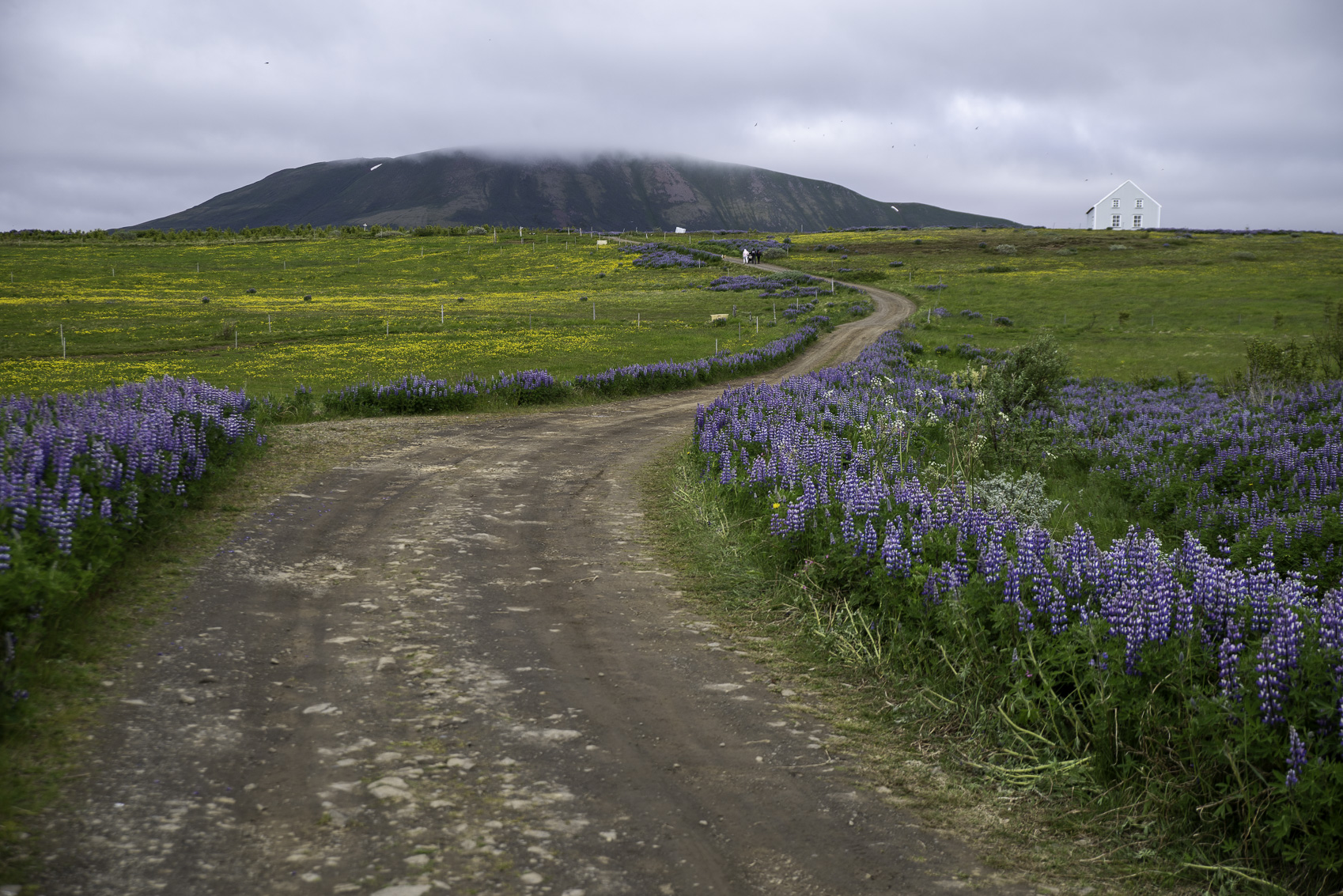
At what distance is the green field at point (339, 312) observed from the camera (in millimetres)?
31844

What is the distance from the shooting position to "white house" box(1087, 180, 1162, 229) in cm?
14512

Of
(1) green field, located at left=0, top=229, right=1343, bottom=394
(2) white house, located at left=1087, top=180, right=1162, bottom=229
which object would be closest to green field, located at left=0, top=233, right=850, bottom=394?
(1) green field, located at left=0, top=229, right=1343, bottom=394

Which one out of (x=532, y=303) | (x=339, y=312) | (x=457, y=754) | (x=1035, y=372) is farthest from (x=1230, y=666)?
(x=532, y=303)

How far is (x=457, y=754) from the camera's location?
516 cm

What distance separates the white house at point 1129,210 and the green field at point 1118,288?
24.8m

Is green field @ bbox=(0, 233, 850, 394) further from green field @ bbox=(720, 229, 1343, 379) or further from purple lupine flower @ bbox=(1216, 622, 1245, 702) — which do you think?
purple lupine flower @ bbox=(1216, 622, 1245, 702)

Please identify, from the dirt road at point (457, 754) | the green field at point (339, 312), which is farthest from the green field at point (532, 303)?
the dirt road at point (457, 754)

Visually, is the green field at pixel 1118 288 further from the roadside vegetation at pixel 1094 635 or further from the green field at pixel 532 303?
the roadside vegetation at pixel 1094 635

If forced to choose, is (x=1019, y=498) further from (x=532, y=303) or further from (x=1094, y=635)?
(x=532, y=303)

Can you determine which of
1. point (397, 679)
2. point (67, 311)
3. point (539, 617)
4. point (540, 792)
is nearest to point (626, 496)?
point (539, 617)

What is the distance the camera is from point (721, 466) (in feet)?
44.3

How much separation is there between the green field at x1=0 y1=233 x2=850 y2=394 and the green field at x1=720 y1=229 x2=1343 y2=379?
13.8 meters

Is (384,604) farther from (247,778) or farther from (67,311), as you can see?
(67,311)

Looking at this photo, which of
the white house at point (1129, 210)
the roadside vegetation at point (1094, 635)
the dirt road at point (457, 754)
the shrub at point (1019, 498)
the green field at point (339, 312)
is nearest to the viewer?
the dirt road at point (457, 754)
